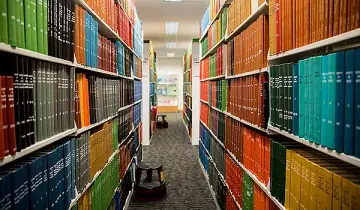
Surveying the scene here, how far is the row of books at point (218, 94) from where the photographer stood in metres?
3.56

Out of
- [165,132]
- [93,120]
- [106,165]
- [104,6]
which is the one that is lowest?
[165,132]

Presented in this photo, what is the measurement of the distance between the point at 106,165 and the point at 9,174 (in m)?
1.64

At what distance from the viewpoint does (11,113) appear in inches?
44.7

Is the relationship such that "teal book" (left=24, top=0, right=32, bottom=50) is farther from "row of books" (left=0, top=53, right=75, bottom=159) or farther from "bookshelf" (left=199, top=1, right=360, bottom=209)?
"bookshelf" (left=199, top=1, right=360, bottom=209)

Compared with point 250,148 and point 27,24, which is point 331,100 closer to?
point 27,24

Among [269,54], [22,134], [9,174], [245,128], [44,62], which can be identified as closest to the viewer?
[9,174]

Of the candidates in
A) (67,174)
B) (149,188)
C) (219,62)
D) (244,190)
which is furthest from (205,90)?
(67,174)

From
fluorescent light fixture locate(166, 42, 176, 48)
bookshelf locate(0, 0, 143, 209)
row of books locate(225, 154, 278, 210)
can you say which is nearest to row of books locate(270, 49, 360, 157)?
row of books locate(225, 154, 278, 210)

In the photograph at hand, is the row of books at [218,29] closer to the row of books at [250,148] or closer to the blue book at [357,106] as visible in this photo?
the row of books at [250,148]

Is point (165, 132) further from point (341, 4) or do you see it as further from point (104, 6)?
point (341, 4)

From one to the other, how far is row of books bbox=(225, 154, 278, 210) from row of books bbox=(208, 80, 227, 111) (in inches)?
24.9

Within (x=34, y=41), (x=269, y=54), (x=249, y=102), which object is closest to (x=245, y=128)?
(x=249, y=102)

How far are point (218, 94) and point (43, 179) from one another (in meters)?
2.77

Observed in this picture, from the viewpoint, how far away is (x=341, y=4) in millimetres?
1185
